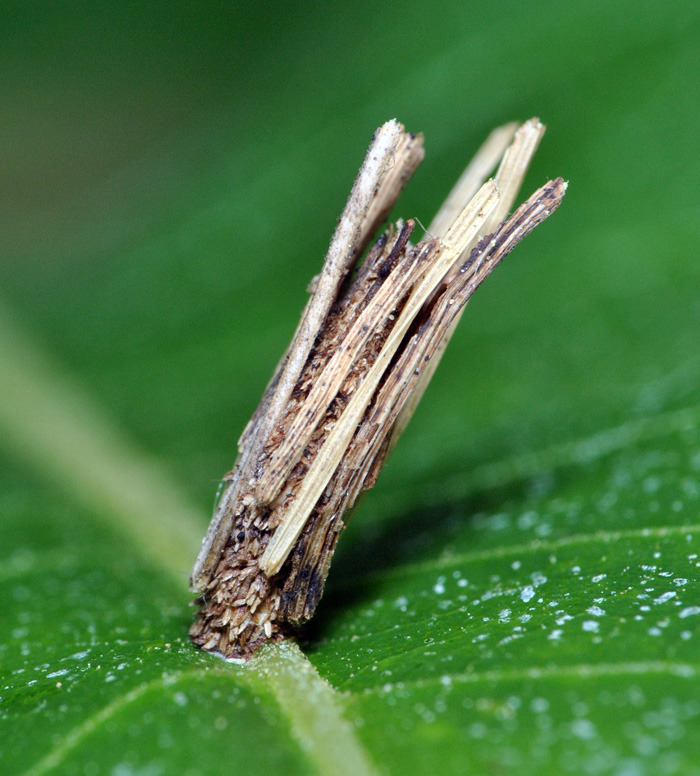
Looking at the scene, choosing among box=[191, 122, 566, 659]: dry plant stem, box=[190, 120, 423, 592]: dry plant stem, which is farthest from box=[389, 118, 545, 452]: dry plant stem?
box=[190, 120, 423, 592]: dry plant stem

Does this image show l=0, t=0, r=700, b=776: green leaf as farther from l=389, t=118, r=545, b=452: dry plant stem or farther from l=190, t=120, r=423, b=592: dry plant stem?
l=389, t=118, r=545, b=452: dry plant stem

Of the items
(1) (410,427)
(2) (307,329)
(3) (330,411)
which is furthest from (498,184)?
(1) (410,427)

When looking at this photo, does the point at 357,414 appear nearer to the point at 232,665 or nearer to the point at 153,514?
the point at 232,665

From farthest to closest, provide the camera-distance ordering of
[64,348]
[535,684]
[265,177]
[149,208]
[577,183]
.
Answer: [149,208], [265,177], [64,348], [577,183], [535,684]

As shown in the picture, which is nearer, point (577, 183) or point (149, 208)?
point (577, 183)

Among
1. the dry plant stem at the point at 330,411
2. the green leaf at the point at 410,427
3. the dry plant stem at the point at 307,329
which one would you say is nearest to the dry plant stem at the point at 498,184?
the dry plant stem at the point at 330,411

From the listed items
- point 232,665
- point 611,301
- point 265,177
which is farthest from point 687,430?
point 265,177
